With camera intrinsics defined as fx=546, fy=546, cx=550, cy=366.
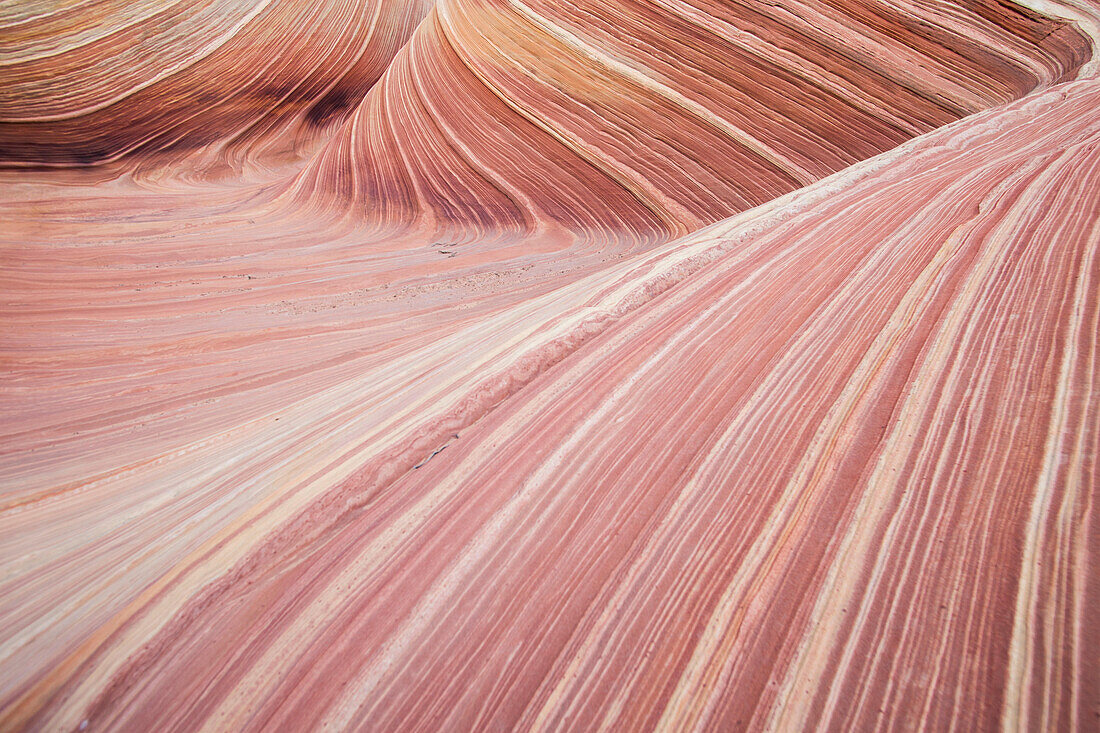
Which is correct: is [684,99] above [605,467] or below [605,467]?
above

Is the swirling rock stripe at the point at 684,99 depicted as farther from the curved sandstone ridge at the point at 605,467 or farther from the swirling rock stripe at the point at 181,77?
the swirling rock stripe at the point at 181,77

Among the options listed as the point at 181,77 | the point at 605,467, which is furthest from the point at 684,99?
the point at 181,77

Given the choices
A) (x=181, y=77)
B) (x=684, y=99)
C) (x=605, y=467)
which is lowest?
(x=605, y=467)

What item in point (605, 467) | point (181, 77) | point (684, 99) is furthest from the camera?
point (181, 77)

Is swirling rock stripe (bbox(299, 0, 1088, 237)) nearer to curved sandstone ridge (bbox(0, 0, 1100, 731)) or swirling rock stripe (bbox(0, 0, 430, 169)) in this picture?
curved sandstone ridge (bbox(0, 0, 1100, 731))

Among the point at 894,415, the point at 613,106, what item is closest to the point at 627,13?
the point at 613,106

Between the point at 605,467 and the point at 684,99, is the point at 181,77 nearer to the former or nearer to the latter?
the point at 684,99
